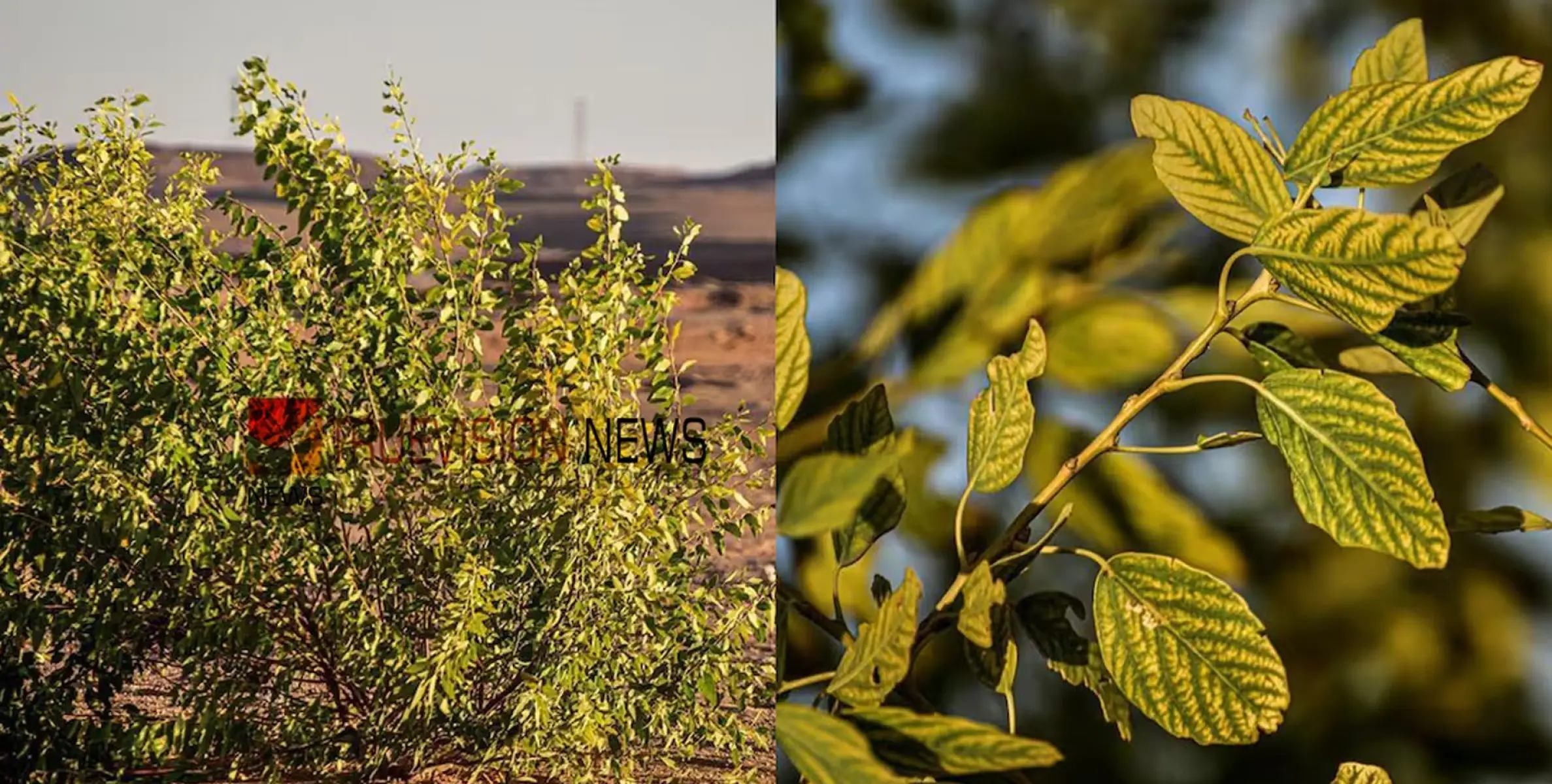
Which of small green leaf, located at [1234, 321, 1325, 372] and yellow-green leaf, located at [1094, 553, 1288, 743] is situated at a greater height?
small green leaf, located at [1234, 321, 1325, 372]

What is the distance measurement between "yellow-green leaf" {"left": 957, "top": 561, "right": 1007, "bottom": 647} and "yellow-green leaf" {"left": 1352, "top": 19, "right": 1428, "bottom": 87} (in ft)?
0.52

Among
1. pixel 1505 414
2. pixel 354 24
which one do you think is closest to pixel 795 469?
pixel 1505 414

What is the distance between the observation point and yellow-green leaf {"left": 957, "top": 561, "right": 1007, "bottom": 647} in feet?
1.13

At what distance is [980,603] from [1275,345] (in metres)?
0.10

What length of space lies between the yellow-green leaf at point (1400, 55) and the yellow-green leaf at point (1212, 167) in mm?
35

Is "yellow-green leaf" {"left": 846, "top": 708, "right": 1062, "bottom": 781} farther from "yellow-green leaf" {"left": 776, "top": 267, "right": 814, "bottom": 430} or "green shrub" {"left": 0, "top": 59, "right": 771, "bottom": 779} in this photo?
"green shrub" {"left": 0, "top": 59, "right": 771, "bottom": 779}

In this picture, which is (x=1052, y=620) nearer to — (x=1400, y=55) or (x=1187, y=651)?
(x=1187, y=651)

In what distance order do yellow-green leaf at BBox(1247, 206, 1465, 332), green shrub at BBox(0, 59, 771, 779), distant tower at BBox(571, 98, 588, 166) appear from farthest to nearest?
distant tower at BBox(571, 98, 588, 166) < green shrub at BBox(0, 59, 771, 779) < yellow-green leaf at BBox(1247, 206, 1465, 332)

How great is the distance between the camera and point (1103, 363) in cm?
35

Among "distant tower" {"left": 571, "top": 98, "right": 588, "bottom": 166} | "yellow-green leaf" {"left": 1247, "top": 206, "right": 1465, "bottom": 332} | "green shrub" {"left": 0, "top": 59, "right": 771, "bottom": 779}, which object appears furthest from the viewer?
"distant tower" {"left": 571, "top": 98, "right": 588, "bottom": 166}

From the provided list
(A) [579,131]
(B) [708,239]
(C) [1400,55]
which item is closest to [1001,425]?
(C) [1400,55]

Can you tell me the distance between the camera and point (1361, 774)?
343 mm

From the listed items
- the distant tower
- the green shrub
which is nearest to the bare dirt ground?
the distant tower

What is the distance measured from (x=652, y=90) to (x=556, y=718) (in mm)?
1336
